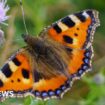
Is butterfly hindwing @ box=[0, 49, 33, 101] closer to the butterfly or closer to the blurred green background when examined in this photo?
the butterfly

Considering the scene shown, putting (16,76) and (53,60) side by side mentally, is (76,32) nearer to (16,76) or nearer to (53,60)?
(53,60)

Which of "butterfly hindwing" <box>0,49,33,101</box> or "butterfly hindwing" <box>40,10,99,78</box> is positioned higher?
"butterfly hindwing" <box>40,10,99,78</box>

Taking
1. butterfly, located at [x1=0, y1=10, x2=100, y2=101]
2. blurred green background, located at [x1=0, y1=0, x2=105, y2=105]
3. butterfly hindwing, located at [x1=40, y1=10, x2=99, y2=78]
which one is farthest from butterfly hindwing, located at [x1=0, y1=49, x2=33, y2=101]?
blurred green background, located at [x1=0, y1=0, x2=105, y2=105]

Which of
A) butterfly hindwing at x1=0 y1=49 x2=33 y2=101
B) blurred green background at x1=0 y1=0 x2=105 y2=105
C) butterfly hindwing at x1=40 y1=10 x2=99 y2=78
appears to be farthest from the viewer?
blurred green background at x1=0 y1=0 x2=105 y2=105

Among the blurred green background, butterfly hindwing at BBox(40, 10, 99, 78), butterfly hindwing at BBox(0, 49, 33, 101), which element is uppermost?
the blurred green background

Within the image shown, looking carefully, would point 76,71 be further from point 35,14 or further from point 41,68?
point 35,14

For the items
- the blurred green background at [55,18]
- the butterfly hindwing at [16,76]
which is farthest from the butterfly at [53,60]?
the blurred green background at [55,18]

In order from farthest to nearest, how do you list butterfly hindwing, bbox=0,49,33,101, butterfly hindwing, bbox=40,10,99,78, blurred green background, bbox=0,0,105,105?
blurred green background, bbox=0,0,105,105 < butterfly hindwing, bbox=40,10,99,78 < butterfly hindwing, bbox=0,49,33,101

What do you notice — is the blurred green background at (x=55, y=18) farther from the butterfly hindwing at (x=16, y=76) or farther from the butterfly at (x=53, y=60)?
the butterfly hindwing at (x=16, y=76)
